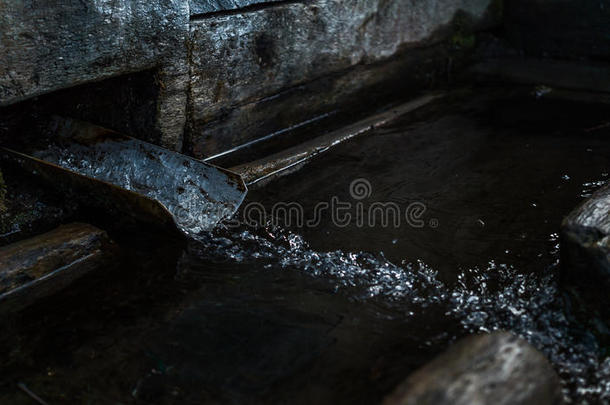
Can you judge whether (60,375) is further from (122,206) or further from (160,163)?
(160,163)

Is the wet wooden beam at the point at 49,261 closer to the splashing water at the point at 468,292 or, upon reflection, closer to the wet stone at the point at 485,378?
the splashing water at the point at 468,292

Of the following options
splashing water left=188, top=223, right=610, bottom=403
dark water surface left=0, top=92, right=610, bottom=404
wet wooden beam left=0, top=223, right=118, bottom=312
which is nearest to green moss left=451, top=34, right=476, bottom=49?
dark water surface left=0, top=92, right=610, bottom=404

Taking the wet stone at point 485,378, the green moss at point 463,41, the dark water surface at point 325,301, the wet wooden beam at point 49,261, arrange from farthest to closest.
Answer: the green moss at point 463,41 → the wet wooden beam at point 49,261 → the dark water surface at point 325,301 → the wet stone at point 485,378

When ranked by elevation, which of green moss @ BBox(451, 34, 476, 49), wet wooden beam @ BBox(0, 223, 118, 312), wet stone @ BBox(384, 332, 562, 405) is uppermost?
green moss @ BBox(451, 34, 476, 49)

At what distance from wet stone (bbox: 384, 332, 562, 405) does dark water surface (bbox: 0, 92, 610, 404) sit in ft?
1.01

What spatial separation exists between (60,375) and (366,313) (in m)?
1.27

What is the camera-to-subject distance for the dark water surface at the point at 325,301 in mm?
2281

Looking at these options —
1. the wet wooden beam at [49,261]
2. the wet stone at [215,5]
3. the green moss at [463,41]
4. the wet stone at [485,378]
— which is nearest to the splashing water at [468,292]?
the wet stone at [485,378]

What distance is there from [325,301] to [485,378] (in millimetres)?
1004

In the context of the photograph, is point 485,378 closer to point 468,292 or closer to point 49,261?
point 468,292

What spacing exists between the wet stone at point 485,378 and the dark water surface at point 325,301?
31 centimetres

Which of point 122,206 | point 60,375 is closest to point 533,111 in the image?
point 122,206

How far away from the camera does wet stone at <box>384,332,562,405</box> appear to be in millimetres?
1782

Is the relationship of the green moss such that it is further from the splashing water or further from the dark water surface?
the splashing water
